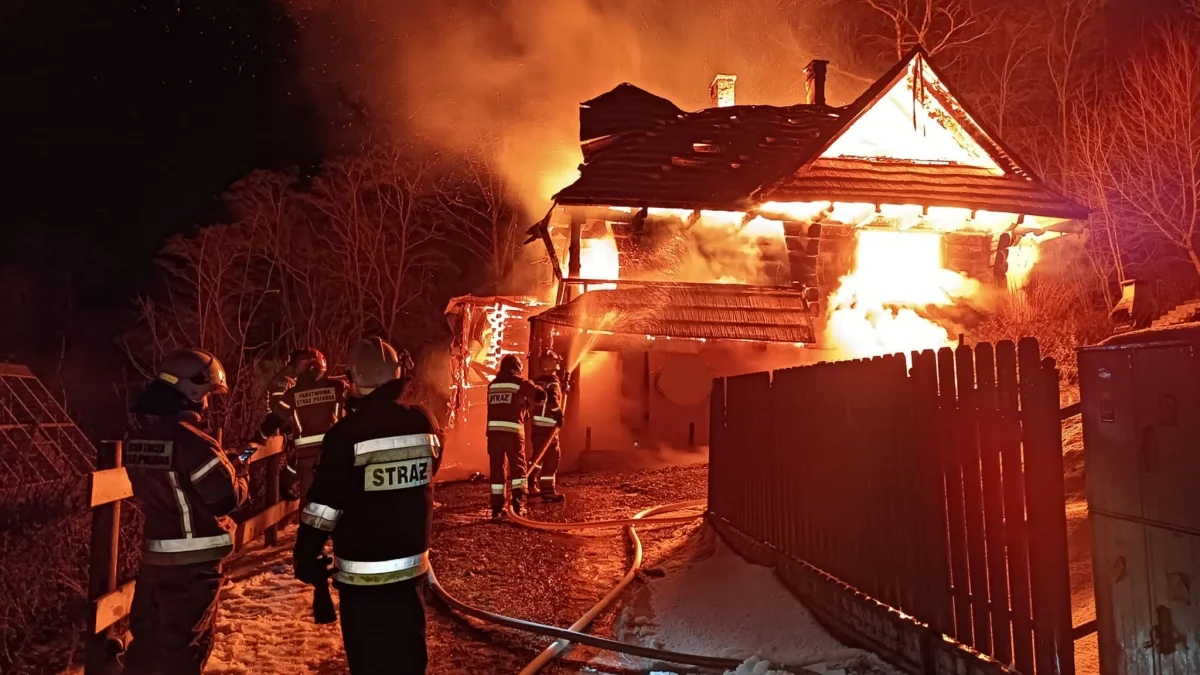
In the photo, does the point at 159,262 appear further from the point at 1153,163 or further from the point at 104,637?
the point at 1153,163

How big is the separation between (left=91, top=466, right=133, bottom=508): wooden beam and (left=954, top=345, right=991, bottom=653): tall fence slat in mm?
4320

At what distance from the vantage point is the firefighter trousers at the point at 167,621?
3.63 metres

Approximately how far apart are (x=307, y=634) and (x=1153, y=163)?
17691 mm

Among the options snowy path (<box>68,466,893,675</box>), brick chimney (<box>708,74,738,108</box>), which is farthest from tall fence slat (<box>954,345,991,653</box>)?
brick chimney (<box>708,74,738,108</box>)

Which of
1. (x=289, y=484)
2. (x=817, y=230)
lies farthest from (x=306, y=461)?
(x=817, y=230)

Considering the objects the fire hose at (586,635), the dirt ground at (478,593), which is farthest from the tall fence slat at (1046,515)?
the dirt ground at (478,593)

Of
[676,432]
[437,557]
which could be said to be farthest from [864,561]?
[676,432]

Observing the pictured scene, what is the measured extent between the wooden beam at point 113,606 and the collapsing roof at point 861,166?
335 inches

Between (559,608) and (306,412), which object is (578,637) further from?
(306,412)

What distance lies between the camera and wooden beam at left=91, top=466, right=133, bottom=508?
4.20m

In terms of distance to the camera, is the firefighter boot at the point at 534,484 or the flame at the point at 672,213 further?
the flame at the point at 672,213

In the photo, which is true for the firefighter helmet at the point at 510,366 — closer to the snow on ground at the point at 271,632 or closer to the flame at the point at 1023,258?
the snow on ground at the point at 271,632

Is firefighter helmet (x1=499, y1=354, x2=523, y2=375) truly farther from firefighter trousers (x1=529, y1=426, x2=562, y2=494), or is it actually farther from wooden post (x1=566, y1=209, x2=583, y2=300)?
wooden post (x1=566, y1=209, x2=583, y2=300)

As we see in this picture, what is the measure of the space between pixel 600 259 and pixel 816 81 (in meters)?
7.28
